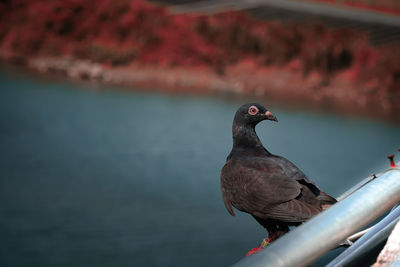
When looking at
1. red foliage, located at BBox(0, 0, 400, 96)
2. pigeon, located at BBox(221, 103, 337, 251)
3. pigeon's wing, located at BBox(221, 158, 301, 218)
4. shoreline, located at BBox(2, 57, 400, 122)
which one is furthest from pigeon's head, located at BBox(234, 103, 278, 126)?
red foliage, located at BBox(0, 0, 400, 96)

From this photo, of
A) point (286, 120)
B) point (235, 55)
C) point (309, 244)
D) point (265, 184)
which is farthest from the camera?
point (235, 55)

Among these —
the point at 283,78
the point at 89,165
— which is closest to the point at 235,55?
the point at 283,78

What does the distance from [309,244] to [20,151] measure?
17620 mm

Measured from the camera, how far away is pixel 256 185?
2.86 metres

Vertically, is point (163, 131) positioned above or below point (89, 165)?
above

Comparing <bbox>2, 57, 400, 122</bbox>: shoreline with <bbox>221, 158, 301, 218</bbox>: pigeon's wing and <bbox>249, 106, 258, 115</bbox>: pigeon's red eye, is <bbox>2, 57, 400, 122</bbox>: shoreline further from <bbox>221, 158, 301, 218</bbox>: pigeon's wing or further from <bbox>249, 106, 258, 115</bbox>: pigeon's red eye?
<bbox>221, 158, 301, 218</bbox>: pigeon's wing

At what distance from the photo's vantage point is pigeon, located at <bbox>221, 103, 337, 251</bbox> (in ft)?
8.80

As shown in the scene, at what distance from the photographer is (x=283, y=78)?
116 ft

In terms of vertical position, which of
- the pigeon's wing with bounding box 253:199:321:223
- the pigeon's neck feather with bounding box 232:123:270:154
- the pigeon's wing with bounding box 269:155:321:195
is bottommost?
the pigeon's wing with bounding box 253:199:321:223

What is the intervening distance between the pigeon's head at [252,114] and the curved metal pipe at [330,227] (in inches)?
57.7

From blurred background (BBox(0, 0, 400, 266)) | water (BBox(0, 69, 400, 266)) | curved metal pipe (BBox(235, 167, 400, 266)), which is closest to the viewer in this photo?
curved metal pipe (BBox(235, 167, 400, 266))

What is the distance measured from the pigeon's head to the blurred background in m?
0.92

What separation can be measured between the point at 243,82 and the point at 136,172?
20506 millimetres

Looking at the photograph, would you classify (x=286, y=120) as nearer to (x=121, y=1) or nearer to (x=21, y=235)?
(x=21, y=235)
